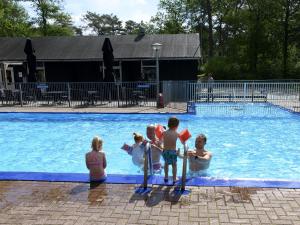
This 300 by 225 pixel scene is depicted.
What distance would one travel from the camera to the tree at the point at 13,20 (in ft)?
131

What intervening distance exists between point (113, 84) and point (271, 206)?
15.7 metres

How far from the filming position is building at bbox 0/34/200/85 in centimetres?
2352

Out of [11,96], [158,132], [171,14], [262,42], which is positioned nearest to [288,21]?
[262,42]

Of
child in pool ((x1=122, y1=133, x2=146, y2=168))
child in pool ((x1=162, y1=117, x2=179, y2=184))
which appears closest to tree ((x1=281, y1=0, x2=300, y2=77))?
child in pool ((x1=122, y1=133, x2=146, y2=168))

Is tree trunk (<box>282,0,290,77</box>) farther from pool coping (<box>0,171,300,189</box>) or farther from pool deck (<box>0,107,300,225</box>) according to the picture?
pool deck (<box>0,107,300,225</box>)

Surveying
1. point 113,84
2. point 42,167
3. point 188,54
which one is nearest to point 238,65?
point 188,54

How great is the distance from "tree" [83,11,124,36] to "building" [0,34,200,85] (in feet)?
217

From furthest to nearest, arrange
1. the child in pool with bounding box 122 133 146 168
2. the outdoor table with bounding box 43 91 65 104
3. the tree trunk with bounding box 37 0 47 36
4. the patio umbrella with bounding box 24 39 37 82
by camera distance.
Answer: the tree trunk with bounding box 37 0 47 36, the patio umbrella with bounding box 24 39 37 82, the outdoor table with bounding box 43 91 65 104, the child in pool with bounding box 122 133 146 168

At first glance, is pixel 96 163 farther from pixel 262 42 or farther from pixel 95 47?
pixel 262 42

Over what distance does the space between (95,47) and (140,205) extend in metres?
20.9

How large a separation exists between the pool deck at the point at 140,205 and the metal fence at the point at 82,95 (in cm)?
1313

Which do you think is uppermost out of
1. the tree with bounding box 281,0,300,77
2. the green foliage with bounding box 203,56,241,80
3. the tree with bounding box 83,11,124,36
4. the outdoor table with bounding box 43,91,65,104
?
the tree with bounding box 83,11,124,36

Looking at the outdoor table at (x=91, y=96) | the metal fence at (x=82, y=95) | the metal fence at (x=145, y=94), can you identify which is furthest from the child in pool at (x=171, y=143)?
the outdoor table at (x=91, y=96)

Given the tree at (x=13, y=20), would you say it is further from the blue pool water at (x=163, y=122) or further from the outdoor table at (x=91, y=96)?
the blue pool water at (x=163, y=122)
